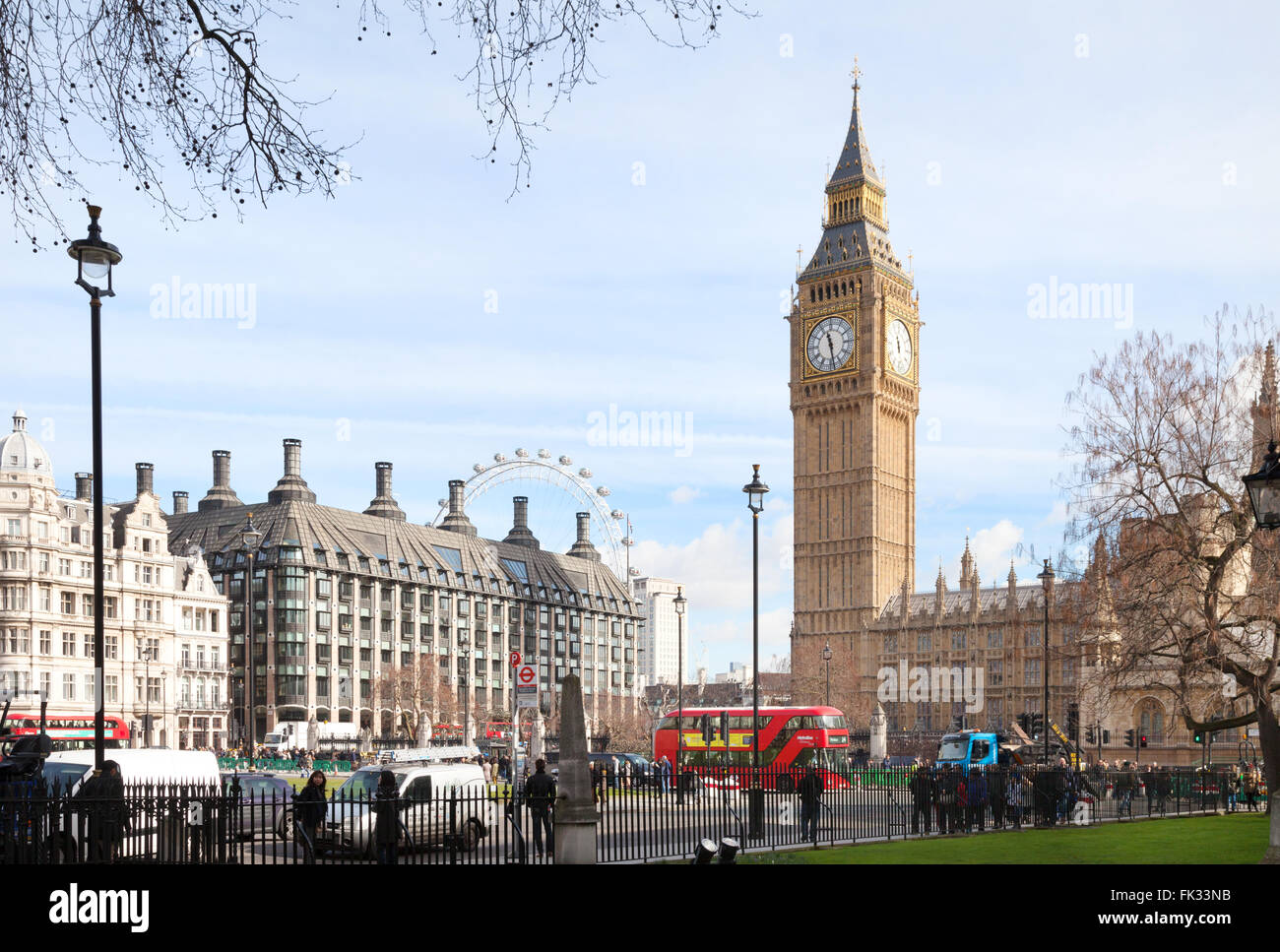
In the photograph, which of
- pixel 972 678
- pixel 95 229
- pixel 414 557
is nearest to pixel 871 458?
pixel 972 678

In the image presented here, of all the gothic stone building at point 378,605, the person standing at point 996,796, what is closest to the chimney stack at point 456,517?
the gothic stone building at point 378,605

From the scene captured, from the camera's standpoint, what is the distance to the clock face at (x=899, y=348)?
463 ft

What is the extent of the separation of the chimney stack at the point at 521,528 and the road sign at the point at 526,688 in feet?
404

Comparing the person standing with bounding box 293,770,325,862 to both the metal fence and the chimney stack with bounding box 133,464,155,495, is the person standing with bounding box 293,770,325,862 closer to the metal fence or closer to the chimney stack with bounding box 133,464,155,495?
the metal fence

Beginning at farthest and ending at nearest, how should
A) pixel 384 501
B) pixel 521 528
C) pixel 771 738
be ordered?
pixel 521 528 < pixel 384 501 < pixel 771 738

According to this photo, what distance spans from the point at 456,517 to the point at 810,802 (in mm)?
120663

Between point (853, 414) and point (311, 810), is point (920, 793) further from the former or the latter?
point (853, 414)

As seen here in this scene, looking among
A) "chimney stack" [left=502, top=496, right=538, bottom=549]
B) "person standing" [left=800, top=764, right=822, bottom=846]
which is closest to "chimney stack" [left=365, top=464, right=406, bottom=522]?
"chimney stack" [left=502, top=496, right=538, bottom=549]

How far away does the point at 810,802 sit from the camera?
27984mm

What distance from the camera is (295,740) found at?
302 ft

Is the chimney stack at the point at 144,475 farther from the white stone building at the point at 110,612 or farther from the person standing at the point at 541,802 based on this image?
the person standing at the point at 541,802

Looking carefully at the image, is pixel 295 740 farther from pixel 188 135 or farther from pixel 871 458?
pixel 188 135

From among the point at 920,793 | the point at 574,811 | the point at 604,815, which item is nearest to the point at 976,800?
the point at 920,793

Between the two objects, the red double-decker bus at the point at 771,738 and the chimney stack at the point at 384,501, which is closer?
the red double-decker bus at the point at 771,738
